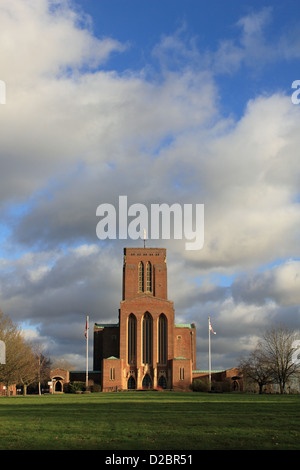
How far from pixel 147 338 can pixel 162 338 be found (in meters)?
2.80

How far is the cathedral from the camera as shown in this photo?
8756 cm

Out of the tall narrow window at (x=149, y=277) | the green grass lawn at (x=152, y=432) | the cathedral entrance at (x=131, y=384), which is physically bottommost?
the cathedral entrance at (x=131, y=384)

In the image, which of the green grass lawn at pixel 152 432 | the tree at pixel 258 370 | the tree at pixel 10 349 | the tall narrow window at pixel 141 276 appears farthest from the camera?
the tall narrow window at pixel 141 276

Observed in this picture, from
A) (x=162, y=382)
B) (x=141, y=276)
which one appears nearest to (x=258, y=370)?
(x=162, y=382)

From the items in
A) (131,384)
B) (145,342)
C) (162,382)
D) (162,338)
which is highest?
(162,338)

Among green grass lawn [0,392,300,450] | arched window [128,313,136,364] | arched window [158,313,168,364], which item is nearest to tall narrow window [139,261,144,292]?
arched window [128,313,136,364]

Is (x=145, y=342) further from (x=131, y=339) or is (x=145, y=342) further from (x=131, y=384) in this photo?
(x=131, y=384)

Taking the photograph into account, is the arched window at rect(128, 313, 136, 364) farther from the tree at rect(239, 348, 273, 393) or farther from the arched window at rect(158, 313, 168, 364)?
the tree at rect(239, 348, 273, 393)

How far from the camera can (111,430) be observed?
16.2 metres

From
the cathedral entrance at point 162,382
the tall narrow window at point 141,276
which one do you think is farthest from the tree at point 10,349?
the tall narrow window at point 141,276

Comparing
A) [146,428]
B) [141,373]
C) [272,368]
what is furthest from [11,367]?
[146,428]

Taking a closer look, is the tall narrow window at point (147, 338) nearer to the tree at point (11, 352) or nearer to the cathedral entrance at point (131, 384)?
the cathedral entrance at point (131, 384)

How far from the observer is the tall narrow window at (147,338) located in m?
90.5

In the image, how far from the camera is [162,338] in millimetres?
92062
